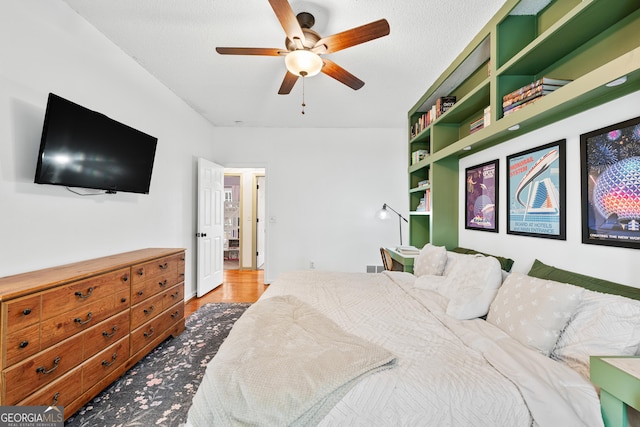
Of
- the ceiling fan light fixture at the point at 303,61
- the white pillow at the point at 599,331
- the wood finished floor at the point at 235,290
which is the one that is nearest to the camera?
the white pillow at the point at 599,331

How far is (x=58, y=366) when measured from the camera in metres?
1.52

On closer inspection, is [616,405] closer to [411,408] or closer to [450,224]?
[411,408]

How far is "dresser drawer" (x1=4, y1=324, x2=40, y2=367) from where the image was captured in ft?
4.21

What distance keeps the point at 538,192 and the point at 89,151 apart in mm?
3254

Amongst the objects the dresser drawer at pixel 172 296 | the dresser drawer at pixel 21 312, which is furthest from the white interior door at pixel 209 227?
the dresser drawer at pixel 21 312

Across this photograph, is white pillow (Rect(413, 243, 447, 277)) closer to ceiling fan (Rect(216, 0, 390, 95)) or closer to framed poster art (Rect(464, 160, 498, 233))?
framed poster art (Rect(464, 160, 498, 233))

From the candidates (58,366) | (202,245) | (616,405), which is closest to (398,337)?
(616,405)

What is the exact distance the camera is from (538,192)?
193cm

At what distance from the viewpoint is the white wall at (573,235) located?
1.39 metres

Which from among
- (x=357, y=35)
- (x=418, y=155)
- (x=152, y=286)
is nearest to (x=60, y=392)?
(x=152, y=286)

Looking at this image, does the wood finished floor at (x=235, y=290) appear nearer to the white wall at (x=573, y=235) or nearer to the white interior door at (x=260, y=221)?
the white interior door at (x=260, y=221)

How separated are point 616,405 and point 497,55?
83.6 inches

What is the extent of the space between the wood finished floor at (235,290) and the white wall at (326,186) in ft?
2.11

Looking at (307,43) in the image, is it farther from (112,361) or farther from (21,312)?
(112,361)
